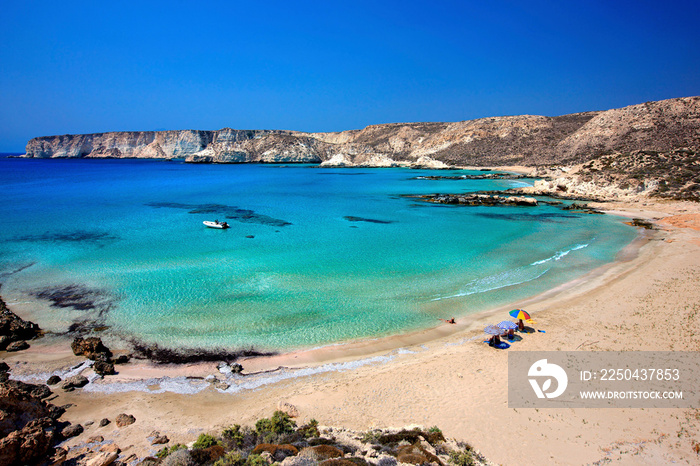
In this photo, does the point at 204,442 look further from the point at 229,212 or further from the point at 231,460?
the point at 229,212

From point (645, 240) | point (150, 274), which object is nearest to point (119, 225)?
point (150, 274)

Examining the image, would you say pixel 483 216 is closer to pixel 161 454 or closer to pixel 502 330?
pixel 502 330

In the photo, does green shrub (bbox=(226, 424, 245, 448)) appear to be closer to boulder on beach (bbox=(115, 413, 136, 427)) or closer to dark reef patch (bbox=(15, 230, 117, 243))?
boulder on beach (bbox=(115, 413, 136, 427))

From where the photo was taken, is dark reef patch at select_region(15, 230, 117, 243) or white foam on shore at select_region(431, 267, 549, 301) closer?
white foam on shore at select_region(431, 267, 549, 301)

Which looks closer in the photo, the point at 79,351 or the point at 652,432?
the point at 652,432

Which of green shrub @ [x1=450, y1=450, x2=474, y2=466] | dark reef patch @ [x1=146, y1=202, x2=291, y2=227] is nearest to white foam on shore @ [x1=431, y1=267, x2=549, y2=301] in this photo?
green shrub @ [x1=450, y1=450, x2=474, y2=466]
